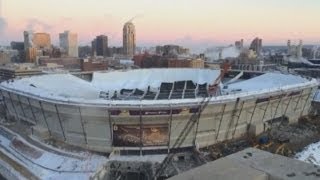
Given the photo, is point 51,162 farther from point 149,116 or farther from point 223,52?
point 223,52

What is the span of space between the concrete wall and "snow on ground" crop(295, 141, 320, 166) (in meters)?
4.80

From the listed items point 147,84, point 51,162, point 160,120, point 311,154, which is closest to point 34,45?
point 147,84

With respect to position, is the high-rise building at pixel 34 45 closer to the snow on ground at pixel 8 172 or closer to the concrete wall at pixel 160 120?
the concrete wall at pixel 160 120

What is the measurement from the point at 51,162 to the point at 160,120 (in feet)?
27.0

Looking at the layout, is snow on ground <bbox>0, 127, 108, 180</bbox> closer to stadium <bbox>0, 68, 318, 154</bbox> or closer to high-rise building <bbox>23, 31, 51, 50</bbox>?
stadium <bbox>0, 68, 318, 154</bbox>

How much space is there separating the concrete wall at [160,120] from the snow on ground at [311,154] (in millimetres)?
4798

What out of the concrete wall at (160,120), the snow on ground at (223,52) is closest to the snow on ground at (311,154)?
the concrete wall at (160,120)

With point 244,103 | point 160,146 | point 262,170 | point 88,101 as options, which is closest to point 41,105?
point 88,101

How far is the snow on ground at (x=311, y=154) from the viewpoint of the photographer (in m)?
24.8

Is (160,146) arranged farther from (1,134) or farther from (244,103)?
(1,134)

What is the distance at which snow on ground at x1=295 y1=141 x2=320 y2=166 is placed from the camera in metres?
24.8

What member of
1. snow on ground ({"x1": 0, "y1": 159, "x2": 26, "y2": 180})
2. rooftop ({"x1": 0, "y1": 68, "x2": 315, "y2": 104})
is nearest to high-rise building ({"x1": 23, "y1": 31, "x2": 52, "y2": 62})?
rooftop ({"x1": 0, "y1": 68, "x2": 315, "y2": 104})

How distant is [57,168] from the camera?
24.8m

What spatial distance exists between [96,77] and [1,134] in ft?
51.9
